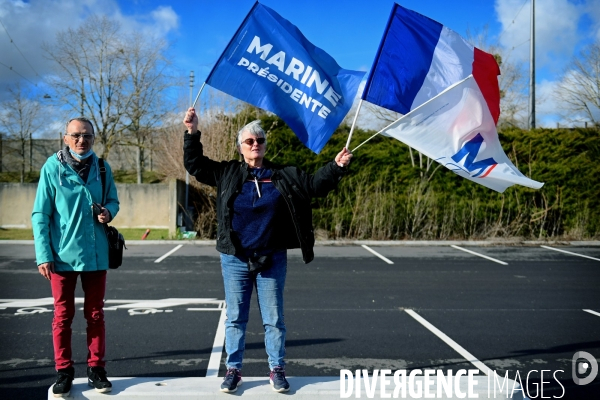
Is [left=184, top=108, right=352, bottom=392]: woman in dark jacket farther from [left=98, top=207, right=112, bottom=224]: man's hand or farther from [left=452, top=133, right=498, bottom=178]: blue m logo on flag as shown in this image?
[left=452, top=133, right=498, bottom=178]: blue m logo on flag

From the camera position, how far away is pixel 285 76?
4.78 meters

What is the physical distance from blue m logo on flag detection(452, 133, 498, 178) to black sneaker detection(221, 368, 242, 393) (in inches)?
97.1

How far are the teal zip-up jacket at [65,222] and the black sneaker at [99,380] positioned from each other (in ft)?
2.22

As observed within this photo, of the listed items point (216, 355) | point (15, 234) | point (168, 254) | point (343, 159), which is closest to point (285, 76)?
point (343, 159)

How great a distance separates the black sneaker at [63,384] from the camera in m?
3.79

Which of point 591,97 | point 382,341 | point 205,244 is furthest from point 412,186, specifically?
point 591,97

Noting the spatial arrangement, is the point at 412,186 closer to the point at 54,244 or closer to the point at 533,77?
the point at 533,77

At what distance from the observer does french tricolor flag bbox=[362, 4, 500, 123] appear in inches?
184

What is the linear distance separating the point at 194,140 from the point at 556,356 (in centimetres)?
388

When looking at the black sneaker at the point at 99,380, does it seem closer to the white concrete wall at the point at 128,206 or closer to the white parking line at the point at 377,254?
the white parking line at the point at 377,254

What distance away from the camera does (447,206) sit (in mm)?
17125

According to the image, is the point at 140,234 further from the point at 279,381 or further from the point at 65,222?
the point at 279,381

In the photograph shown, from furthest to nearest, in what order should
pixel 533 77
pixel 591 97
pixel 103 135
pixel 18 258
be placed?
pixel 103 135 < pixel 591 97 < pixel 533 77 < pixel 18 258

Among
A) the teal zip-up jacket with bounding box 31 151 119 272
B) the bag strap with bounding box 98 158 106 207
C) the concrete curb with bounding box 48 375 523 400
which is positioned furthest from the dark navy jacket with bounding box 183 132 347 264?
the concrete curb with bounding box 48 375 523 400
